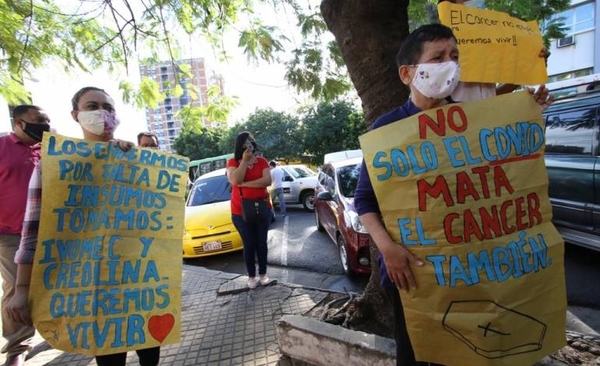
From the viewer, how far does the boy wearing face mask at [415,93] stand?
4.61 ft

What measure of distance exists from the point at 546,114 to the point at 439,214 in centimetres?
450

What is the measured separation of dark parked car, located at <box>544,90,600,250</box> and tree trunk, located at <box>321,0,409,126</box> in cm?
286

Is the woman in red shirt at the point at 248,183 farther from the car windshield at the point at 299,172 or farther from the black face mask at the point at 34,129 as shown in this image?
the car windshield at the point at 299,172

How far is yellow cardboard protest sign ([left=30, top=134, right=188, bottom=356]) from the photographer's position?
176 centimetres

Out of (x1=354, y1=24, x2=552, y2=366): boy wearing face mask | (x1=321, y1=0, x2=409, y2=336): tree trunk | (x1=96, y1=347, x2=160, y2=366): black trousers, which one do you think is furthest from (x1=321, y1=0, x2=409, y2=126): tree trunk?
(x1=96, y1=347, x2=160, y2=366): black trousers

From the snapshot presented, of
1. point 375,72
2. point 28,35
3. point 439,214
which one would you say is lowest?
point 439,214

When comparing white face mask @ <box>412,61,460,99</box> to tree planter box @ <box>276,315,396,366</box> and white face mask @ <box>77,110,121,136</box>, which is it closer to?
tree planter box @ <box>276,315,396,366</box>

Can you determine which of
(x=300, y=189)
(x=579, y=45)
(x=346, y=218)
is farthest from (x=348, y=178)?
(x=579, y=45)

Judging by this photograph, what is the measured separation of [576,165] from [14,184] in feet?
18.2

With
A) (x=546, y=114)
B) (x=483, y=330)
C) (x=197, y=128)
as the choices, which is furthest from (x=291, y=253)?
(x=483, y=330)

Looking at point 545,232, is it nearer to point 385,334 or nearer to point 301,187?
point 385,334

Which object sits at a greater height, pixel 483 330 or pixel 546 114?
pixel 546 114

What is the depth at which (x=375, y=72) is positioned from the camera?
97.8 inches

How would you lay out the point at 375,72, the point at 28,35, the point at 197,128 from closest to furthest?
1. the point at 375,72
2. the point at 28,35
3. the point at 197,128
